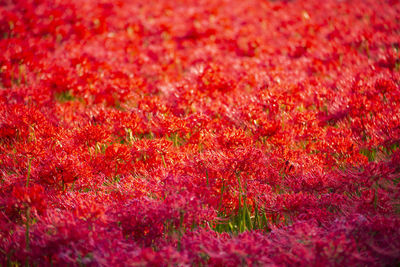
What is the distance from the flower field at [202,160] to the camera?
153cm

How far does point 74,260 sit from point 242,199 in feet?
3.68

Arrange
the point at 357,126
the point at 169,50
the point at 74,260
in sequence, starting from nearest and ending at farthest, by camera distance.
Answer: the point at 74,260 → the point at 357,126 → the point at 169,50

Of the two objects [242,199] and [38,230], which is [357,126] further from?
[38,230]

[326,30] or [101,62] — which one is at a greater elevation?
[101,62]

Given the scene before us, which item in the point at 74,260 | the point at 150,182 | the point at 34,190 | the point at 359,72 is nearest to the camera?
the point at 74,260

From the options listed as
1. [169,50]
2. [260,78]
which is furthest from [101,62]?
[260,78]

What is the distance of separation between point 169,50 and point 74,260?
15.8 feet

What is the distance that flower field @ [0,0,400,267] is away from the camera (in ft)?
5.03

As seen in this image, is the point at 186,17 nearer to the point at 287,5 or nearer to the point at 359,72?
the point at 287,5

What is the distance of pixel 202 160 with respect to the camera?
86.4 inches

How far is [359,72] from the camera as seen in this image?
3.92 meters

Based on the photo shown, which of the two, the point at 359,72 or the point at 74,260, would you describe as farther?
the point at 359,72

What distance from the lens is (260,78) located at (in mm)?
4062

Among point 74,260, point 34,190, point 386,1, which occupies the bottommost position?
point 386,1
